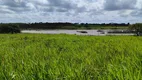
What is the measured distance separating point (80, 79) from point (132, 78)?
820 mm

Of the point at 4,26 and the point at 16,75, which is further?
the point at 4,26

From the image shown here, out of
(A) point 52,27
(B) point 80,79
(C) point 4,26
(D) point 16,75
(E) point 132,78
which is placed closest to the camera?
(E) point 132,78

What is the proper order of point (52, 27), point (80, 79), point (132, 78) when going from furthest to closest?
point (52, 27) < point (80, 79) < point (132, 78)

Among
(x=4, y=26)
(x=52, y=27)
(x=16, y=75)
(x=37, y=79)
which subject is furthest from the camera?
(x=52, y=27)

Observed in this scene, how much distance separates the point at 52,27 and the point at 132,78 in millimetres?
190657

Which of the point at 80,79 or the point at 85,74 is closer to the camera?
the point at 80,79

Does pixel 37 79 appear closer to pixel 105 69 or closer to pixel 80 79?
pixel 80 79

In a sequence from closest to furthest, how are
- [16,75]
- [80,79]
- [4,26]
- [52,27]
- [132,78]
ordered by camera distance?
[132,78] < [80,79] < [16,75] < [4,26] < [52,27]

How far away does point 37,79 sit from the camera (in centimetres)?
428

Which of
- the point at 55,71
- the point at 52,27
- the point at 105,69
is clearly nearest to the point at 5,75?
the point at 55,71

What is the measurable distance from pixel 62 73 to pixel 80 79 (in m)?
0.48

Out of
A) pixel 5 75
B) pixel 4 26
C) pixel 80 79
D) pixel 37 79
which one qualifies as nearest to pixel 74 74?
pixel 80 79

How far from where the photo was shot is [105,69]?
480 centimetres

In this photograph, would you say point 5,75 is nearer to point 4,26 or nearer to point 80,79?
point 80,79
